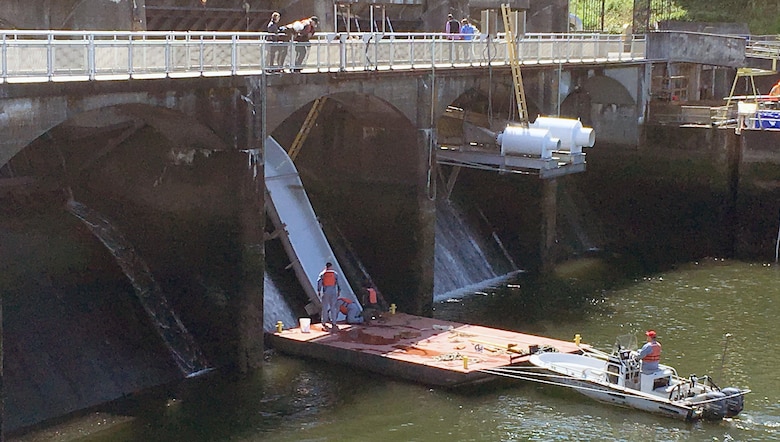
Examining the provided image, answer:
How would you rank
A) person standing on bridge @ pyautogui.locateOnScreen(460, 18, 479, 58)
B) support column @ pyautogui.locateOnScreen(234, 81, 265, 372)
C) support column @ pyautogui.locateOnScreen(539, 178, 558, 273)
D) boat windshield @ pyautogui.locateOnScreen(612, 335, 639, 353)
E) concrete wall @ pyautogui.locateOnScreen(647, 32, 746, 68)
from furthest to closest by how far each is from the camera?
concrete wall @ pyautogui.locateOnScreen(647, 32, 746, 68) → support column @ pyautogui.locateOnScreen(539, 178, 558, 273) → person standing on bridge @ pyautogui.locateOnScreen(460, 18, 479, 58) → support column @ pyautogui.locateOnScreen(234, 81, 265, 372) → boat windshield @ pyautogui.locateOnScreen(612, 335, 639, 353)

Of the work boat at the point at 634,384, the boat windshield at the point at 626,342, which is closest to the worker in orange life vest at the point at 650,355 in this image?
the work boat at the point at 634,384

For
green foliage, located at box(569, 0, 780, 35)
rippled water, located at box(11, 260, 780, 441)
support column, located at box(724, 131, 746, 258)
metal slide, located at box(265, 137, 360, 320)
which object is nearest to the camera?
rippled water, located at box(11, 260, 780, 441)

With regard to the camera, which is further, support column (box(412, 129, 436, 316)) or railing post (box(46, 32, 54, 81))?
support column (box(412, 129, 436, 316))

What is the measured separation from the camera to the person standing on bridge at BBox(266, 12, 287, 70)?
30625 millimetres

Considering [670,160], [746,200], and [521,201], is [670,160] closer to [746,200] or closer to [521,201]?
[746,200]

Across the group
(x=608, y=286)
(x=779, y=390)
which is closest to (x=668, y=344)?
(x=779, y=390)

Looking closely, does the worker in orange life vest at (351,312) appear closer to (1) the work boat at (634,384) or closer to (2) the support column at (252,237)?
(2) the support column at (252,237)

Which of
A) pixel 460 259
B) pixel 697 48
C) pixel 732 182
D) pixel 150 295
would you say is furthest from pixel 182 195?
pixel 697 48

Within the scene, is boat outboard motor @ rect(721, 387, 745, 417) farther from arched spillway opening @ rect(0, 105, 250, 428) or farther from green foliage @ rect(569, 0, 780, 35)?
green foliage @ rect(569, 0, 780, 35)

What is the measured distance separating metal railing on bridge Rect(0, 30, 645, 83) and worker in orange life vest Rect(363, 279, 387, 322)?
19.9 ft

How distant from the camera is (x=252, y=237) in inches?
1185

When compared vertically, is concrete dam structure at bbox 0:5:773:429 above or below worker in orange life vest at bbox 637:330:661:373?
above

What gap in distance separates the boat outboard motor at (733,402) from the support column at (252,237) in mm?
10924

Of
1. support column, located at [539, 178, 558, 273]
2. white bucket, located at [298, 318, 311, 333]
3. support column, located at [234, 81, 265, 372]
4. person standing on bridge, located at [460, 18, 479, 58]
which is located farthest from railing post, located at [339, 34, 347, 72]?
support column, located at [539, 178, 558, 273]
